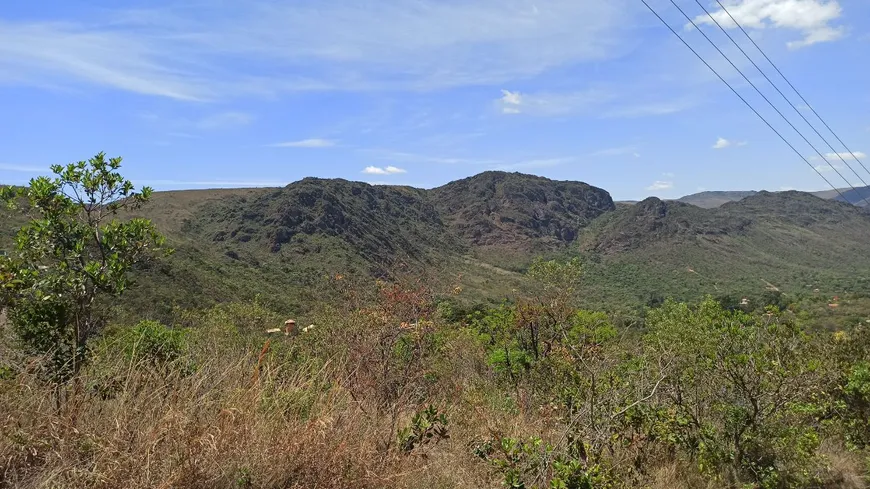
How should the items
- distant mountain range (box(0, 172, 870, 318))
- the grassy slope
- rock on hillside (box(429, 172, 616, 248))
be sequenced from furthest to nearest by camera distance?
rock on hillside (box(429, 172, 616, 248)) → the grassy slope → distant mountain range (box(0, 172, 870, 318))

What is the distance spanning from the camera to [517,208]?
488ft

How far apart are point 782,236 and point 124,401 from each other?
→ 165 metres

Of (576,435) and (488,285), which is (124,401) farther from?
(488,285)

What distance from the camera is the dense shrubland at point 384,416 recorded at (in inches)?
99.4

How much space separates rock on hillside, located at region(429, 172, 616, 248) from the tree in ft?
406

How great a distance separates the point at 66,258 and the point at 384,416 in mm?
3040

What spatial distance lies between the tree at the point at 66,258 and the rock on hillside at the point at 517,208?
124 meters

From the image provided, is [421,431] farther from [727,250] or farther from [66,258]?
[727,250]

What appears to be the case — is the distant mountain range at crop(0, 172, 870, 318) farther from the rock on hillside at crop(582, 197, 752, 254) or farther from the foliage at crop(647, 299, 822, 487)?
the foliage at crop(647, 299, 822, 487)

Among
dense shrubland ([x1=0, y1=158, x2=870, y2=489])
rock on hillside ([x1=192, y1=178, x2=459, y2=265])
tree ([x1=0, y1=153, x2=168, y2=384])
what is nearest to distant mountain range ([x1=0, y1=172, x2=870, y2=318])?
rock on hillside ([x1=192, y1=178, x2=459, y2=265])

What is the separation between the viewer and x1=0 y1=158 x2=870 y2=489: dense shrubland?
2.53 meters

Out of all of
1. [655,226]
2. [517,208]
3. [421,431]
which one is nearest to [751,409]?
[421,431]

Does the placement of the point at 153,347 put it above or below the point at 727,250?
above

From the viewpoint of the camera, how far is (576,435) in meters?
3.54
